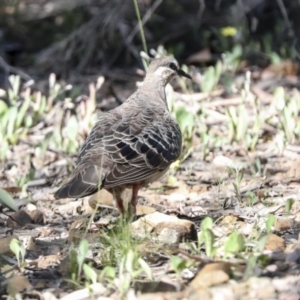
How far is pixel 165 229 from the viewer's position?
173 inches

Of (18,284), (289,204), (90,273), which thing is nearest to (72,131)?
(289,204)

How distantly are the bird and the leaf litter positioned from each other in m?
0.22

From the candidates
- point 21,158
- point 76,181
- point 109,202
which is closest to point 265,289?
point 76,181

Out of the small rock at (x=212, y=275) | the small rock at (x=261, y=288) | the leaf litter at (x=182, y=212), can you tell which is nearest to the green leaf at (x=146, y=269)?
the leaf litter at (x=182, y=212)

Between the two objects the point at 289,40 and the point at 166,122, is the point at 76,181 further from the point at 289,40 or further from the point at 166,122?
the point at 289,40

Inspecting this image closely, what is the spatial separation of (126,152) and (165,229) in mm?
1294

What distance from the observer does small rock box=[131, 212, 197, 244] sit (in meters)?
4.36

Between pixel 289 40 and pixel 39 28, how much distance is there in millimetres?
3532

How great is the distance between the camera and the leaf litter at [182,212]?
367cm

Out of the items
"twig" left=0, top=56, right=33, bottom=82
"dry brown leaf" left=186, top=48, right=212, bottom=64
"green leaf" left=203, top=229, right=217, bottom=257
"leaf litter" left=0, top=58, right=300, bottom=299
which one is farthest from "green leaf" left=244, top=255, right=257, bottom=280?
"dry brown leaf" left=186, top=48, right=212, bottom=64

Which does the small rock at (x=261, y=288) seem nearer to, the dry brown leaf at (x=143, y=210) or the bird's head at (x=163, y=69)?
the dry brown leaf at (x=143, y=210)

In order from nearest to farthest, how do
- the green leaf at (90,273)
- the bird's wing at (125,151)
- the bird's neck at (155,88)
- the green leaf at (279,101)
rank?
the green leaf at (90,273)
the bird's wing at (125,151)
the bird's neck at (155,88)
the green leaf at (279,101)

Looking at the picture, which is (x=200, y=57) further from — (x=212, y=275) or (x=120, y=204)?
(x=212, y=275)

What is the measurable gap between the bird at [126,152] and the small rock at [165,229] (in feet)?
1.95
